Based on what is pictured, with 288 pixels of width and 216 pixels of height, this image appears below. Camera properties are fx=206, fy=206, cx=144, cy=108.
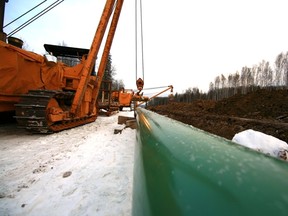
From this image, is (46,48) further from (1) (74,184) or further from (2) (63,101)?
(1) (74,184)

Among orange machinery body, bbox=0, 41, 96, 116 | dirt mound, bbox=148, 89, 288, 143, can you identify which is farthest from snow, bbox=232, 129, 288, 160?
orange machinery body, bbox=0, 41, 96, 116

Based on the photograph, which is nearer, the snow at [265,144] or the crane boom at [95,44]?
the snow at [265,144]

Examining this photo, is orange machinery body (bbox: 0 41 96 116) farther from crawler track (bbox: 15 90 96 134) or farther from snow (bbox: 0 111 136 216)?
snow (bbox: 0 111 136 216)

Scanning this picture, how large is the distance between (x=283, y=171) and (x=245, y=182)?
133 millimetres

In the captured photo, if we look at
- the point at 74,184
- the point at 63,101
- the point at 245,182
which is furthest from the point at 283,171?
the point at 63,101

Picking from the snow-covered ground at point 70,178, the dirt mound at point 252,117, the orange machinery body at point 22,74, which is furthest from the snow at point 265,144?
the orange machinery body at point 22,74

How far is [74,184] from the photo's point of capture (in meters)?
2.15

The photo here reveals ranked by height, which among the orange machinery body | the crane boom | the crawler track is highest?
the crane boom

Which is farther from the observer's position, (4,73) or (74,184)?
(4,73)

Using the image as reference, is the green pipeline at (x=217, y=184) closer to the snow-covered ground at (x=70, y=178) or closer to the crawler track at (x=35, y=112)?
the snow-covered ground at (x=70, y=178)

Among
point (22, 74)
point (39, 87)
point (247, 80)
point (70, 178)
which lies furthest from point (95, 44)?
point (247, 80)

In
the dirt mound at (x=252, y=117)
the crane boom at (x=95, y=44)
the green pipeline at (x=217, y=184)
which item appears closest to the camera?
the green pipeline at (x=217, y=184)

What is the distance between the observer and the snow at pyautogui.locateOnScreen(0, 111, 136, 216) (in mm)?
1719

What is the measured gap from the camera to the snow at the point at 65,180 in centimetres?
172
